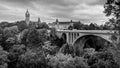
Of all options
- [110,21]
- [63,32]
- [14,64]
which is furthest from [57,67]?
[63,32]

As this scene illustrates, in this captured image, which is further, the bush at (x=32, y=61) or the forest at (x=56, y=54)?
the bush at (x=32, y=61)

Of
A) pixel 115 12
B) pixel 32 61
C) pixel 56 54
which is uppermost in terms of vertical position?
pixel 115 12

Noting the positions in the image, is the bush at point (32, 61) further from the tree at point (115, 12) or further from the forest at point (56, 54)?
the tree at point (115, 12)

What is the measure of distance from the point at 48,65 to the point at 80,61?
5771 millimetres

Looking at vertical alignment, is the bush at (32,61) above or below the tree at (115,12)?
below

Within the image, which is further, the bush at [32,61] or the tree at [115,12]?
the bush at [32,61]

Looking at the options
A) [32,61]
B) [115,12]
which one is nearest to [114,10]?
[115,12]

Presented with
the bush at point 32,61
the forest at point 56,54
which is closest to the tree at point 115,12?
the forest at point 56,54

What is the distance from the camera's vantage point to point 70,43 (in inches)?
1183

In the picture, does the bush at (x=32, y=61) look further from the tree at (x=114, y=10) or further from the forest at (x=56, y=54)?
the tree at (x=114, y=10)

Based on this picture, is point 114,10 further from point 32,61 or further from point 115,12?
point 32,61

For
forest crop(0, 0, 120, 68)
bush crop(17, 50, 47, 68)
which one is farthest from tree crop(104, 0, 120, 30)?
bush crop(17, 50, 47, 68)

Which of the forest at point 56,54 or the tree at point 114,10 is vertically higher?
the tree at point 114,10

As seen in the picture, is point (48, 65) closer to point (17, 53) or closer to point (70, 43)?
point (17, 53)
